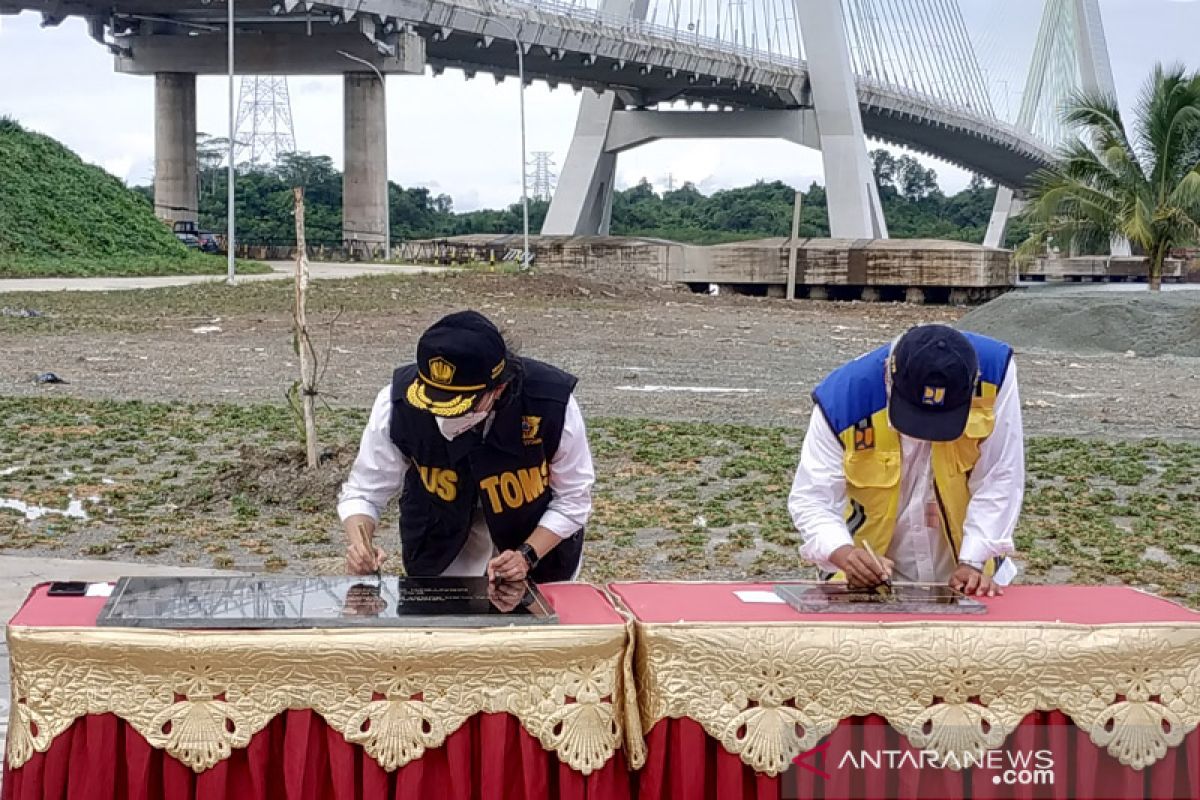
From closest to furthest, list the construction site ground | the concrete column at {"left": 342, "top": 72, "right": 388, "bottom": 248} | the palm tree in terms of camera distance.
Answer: the construction site ground < the palm tree < the concrete column at {"left": 342, "top": 72, "right": 388, "bottom": 248}

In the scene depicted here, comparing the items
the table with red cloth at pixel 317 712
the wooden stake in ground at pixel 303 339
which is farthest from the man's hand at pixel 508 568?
the wooden stake in ground at pixel 303 339

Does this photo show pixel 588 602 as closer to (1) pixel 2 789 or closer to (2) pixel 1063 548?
(1) pixel 2 789

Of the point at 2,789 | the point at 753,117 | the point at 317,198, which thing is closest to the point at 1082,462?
the point at 2,789

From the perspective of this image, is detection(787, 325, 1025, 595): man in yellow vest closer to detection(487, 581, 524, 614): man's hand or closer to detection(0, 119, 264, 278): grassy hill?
detection(487, 581, 524, 614): man's hand

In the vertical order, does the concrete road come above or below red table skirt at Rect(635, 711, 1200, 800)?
above

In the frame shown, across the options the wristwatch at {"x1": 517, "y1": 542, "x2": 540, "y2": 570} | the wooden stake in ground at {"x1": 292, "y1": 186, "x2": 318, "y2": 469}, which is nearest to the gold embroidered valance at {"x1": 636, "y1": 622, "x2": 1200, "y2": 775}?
the wristwatch at {"x1": 517, "y1": 542, "x2": 540, "y2": 570}

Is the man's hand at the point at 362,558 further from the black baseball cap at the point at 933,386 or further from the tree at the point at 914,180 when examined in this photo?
the tree at the point at 914,180

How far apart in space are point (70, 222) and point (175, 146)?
10459 mm

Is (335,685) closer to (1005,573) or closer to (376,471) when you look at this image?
(376,471)

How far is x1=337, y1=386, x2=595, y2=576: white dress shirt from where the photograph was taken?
417 centimetres

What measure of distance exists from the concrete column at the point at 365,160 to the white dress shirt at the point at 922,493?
130ft

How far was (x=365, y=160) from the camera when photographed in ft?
143

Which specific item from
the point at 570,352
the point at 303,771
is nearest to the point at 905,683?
the point at 303,771

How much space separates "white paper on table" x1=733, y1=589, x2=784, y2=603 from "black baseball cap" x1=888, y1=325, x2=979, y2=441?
1.69ft
